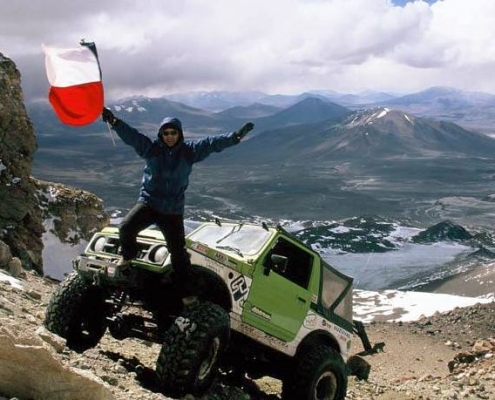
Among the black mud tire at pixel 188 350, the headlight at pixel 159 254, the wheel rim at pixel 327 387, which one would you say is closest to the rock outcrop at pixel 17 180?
the wheel rim at pixel 327 387

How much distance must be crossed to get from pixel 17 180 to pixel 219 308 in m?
22.1

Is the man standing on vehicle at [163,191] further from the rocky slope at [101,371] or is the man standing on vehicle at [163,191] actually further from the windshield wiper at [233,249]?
the rocky slope at [101,371]

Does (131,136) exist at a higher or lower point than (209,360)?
higher

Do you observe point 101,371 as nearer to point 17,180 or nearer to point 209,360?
point 209,360

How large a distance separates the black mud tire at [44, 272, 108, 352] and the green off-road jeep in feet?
0.04

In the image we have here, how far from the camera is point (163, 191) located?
23.3ft

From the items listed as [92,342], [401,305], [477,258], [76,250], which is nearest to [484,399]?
[92,342]

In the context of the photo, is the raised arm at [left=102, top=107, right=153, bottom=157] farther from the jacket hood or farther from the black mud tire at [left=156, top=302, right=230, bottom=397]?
the black mud tire at [left=156, top=302, right=230, bottom=397]

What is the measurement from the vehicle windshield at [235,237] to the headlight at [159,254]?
1052 mm

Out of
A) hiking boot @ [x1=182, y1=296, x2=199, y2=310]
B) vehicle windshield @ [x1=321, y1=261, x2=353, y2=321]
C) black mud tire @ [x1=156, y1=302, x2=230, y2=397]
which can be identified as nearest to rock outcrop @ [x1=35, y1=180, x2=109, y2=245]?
vehicle windshield @ [x1=321, y1=261, x2=353, y2=321]

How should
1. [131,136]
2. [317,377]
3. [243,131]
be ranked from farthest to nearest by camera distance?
[317,377] → [243,131] → [131,136]

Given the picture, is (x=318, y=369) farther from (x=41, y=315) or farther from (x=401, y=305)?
(x=401, y=305)

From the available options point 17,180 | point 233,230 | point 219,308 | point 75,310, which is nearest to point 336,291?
point 233,230

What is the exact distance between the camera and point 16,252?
25.0 metres
